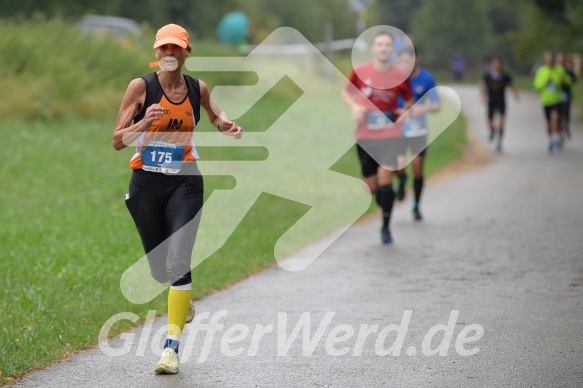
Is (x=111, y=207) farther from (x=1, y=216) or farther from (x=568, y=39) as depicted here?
(x=568, y=39)

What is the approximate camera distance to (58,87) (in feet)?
75.0

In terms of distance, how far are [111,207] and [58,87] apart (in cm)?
941

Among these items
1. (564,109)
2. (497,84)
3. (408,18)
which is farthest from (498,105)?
(408,18)

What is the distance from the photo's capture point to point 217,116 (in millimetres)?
6777

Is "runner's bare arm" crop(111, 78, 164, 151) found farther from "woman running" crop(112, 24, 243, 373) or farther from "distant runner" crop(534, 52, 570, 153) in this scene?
"distant runner" crop(534, 52, 570, 153)

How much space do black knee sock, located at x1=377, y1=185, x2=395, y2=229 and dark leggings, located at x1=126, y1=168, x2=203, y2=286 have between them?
5.33m

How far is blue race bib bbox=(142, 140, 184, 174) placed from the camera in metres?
6.43

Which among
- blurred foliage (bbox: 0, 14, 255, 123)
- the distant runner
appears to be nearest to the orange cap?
blurred foliage (bbox: 0, 14, 255, 123)

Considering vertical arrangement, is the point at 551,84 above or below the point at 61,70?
below

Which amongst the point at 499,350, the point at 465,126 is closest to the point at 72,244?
the point at 499,350

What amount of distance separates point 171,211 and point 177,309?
60 cm

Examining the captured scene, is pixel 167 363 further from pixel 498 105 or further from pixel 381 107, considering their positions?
pixel 498 105

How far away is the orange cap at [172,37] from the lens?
6.26m

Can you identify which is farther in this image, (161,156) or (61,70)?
(61,70)
